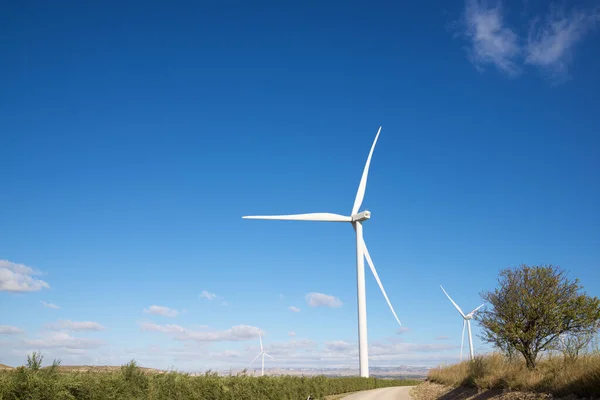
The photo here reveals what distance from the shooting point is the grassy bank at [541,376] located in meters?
18.7

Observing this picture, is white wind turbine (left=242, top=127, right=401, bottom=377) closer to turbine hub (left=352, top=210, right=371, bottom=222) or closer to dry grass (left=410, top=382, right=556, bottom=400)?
turbine hub (left=352, top=210, right=371, bottom=222)

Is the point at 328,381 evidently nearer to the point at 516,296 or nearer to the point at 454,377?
the point at 454,377

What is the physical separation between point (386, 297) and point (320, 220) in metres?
13.1

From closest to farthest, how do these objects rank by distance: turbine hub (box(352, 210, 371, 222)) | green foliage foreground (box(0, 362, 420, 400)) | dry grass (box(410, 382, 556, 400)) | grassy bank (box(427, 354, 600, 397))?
green foliage foreground (box(0, 362, 420, 400)), grassy bank (box(427, 354, 600, 397)), dry grass (box(410, 382, 556, 400)), turbine hub (box(352, 210, 371, 222))

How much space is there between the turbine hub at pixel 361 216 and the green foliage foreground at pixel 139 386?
900 inches

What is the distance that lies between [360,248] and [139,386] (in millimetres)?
38967

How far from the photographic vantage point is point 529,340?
3039 centimetres

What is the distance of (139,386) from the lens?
24172mm

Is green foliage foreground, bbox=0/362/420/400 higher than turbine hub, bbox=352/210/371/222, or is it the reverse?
turbine hub, bbox=352/210/371/222

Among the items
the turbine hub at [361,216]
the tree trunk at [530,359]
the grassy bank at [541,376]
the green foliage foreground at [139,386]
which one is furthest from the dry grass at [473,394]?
the turbine hub at [361,216]

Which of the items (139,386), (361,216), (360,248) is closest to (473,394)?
(139,386)

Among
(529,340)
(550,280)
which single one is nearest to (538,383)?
(529,340)

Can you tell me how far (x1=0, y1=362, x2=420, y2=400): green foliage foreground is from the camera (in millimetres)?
17578

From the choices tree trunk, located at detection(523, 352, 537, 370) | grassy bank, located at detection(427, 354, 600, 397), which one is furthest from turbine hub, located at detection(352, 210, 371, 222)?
tree trunk, located at detection(523, 352, 537, 370)
